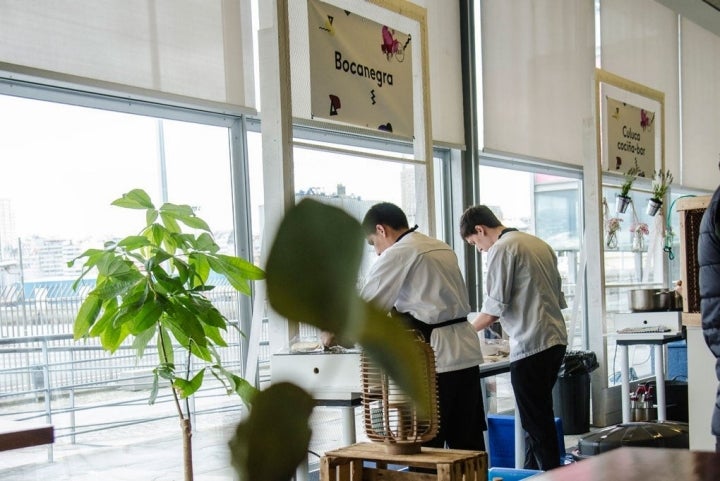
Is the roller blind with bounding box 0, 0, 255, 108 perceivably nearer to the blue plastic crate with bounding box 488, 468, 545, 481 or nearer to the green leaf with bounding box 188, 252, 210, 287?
the green leaf with bounding box 188, 252, 210, 287

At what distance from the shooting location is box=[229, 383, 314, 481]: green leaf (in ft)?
0.91

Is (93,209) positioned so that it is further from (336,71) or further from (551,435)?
(551,435)

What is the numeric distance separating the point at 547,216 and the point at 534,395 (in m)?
2.68

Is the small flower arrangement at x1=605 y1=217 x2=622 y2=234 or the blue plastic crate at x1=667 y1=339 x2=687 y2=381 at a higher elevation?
the small flower arrangement at x1=605 y1=217 x2=622 y2=234

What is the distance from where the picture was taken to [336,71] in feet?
10.6

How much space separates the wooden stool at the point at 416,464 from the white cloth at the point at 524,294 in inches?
39.8

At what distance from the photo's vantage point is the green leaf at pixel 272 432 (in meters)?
0.28

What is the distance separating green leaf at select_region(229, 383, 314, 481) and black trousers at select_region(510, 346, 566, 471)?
305 cm

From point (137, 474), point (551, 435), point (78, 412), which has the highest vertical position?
point (137, 474)

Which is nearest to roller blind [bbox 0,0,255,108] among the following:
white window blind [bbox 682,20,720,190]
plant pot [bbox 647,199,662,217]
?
plant pot [bbox 647,199,662,217]

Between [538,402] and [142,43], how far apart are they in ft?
6.36

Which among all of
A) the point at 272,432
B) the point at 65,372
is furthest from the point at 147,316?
the point at 272,432

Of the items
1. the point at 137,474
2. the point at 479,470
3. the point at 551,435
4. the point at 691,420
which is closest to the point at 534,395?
the point at 551,435

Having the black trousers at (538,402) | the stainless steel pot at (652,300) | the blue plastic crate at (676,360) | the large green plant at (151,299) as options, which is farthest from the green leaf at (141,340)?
the blue plastic crate at (676,360)
